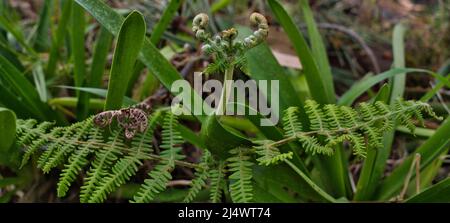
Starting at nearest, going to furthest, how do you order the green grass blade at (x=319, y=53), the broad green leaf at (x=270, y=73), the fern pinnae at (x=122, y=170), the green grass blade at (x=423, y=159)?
the fern pinnae at (x=122, y=170) → the green grass blade at (x=423, y=159) → the broad green leaf at (x=270, y=73) → the green grass blade at (x=319, y=53)

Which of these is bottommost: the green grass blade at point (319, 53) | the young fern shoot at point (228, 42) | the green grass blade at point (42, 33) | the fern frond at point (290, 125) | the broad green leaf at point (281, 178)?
the broad green leaf at point (281, 178)

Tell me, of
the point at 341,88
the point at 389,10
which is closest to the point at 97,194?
the point at 341,88

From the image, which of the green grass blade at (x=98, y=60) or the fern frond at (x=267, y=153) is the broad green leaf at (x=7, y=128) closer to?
the green grass blade at (x=98, y=60)

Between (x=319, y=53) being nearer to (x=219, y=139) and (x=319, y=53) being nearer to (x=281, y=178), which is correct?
(x=281, y=178)

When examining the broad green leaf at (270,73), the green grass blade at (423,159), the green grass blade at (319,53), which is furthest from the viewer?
the green grass blade at (319,53)

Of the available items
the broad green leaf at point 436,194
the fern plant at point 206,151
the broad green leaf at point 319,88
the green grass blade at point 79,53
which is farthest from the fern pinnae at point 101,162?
the broad green leaf at point 436,194

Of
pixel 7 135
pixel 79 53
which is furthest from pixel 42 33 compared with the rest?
pixel 7 135

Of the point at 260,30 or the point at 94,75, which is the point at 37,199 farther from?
the point at 260,30
